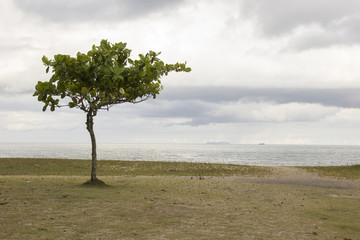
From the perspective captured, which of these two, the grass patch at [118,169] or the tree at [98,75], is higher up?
the tree at [98,75]

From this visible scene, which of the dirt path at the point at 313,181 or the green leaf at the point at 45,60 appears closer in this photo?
the green leaf at the point at 45,60

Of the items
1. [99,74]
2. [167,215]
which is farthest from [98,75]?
[167,215]

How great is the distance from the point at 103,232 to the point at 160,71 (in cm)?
1202

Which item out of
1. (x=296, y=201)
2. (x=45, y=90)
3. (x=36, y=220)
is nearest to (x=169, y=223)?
(x=36, y=220)

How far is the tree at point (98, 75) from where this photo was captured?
18.0 metres

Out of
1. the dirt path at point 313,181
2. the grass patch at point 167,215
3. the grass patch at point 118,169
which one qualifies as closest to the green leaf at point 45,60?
the grass patch at point 167,215

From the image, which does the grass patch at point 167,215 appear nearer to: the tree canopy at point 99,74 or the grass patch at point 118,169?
the tree canopy at point 99,74

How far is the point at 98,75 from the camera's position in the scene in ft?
61.4

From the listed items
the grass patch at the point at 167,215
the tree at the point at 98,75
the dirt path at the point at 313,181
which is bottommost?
the dirt path at the point at 313,181

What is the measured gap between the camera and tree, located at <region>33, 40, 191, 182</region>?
1805 cm

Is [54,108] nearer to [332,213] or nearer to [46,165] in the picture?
[332,213]

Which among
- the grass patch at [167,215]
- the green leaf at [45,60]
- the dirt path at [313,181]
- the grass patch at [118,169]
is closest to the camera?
the grass patch at [167,215]

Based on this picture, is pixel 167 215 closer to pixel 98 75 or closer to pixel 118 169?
pixel 98 75

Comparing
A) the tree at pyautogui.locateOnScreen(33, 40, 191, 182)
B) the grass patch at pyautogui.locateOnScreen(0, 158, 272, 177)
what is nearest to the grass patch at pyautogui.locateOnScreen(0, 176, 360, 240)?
the tree at pyautogui.locateOnScreen(33, 40, 191, 182)
